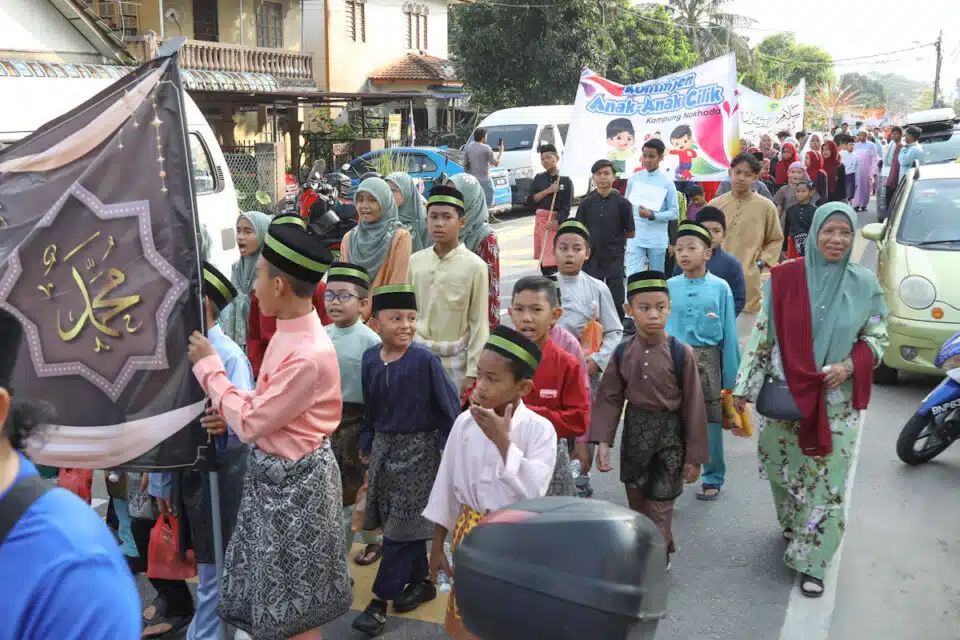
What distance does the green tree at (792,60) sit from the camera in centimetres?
8669

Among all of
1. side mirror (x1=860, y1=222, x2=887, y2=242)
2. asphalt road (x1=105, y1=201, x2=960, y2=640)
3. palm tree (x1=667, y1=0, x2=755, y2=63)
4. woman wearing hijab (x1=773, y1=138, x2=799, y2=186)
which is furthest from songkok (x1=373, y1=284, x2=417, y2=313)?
palm tree (x1=667, y1=0, x2=755, y2=63)

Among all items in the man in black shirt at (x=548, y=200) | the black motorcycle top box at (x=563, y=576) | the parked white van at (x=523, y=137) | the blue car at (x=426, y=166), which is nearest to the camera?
the black motorcycle top box at (x=563, y=576)

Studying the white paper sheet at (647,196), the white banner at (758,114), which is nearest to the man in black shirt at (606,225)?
the white paper sheet at (647,196)

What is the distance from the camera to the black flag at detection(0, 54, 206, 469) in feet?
10.5

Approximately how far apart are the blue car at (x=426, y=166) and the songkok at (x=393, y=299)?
14.6 meters

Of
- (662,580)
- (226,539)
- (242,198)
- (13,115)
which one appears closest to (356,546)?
(226,539)

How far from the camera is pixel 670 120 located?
10953 millimetres

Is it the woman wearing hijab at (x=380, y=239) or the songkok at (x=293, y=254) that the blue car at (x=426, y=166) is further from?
the songkok at (x=293, y=254)

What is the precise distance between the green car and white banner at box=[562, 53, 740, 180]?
7.20 ft

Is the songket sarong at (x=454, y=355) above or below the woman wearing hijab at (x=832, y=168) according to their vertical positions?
below

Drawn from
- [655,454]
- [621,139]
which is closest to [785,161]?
[621,139]

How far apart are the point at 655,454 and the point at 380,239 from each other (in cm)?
241

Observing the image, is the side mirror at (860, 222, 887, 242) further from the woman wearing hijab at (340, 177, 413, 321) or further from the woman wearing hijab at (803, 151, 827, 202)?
the woman wearing hijab at (803, 151, 827, 202)

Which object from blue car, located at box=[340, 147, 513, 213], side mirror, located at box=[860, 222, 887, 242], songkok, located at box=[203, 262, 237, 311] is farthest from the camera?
blue car, located at box=[340, 147, 513, 213]
